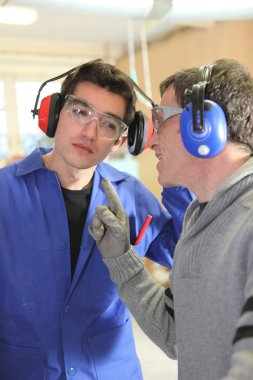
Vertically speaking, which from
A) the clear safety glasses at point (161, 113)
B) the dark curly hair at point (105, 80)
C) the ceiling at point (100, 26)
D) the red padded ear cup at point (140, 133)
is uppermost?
the ceiling at point (100, 26)

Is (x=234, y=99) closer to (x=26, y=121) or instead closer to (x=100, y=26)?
(x=100, y=26)

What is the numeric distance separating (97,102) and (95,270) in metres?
0.65

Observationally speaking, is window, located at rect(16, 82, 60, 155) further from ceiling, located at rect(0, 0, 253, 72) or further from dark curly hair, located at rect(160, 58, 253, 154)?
dark curly hair, located at rect(160, 58, 253, 154)

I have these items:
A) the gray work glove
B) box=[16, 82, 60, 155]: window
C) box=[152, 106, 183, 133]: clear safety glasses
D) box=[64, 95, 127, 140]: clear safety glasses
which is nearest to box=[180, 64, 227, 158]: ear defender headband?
box=[152, 106, 183, 133]: clear safety glasses

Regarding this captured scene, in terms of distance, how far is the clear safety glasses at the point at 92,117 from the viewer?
61.4 inches

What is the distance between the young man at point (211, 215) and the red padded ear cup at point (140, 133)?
283 mm

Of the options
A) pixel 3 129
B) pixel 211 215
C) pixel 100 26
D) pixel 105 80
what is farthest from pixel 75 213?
pixel 3 129

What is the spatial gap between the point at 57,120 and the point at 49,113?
1.7 inches

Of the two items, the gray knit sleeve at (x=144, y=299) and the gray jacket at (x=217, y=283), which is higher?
the gray jacket at (x=217, y=283)

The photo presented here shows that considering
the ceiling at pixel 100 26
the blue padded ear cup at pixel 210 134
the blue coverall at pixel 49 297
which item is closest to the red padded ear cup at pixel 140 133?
the blue coverall at pixel 49 297

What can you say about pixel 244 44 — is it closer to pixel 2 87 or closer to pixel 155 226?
pixel 155 226

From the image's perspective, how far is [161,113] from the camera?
48.4 inches

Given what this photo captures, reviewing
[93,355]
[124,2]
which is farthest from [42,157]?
[124,2]

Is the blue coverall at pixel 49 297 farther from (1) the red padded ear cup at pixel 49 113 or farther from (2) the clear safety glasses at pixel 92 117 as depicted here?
(2) the clear safety glasses at pixel 92 117
